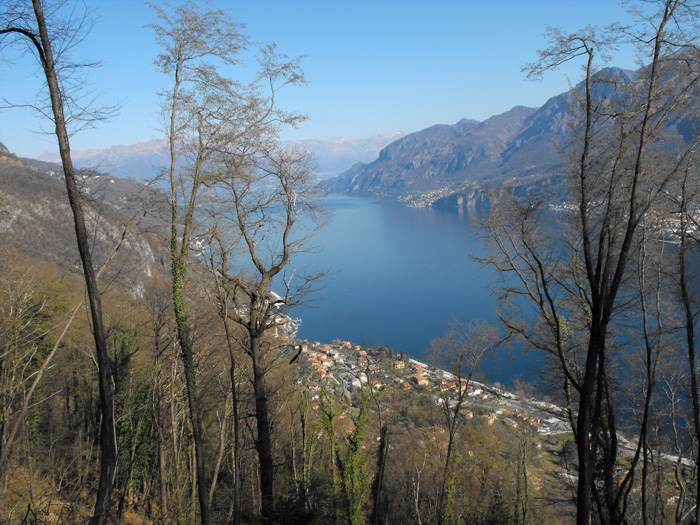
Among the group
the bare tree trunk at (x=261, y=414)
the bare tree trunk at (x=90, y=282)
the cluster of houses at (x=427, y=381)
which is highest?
the bare tree trunk at (x=90, y=282)

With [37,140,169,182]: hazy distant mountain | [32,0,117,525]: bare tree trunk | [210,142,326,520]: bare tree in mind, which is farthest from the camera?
[210,142,326,520]: bare tree

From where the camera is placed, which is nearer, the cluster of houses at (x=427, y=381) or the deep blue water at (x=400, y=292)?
the cluster of houses at (x=427, y=381)

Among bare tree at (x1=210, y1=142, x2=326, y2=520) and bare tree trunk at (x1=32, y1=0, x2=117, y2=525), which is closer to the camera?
bare tree trunk at (x1=32, y1=0, x2=117, y2=525)

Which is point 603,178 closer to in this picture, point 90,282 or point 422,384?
point 90,282

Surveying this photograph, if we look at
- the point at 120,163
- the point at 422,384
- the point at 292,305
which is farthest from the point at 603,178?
the point at 422,384

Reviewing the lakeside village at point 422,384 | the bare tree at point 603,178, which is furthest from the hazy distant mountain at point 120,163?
the lakeside village at point 422,384

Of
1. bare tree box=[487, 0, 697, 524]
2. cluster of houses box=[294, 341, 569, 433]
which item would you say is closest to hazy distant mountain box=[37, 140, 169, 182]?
bare tree box=[487, 0, 697, 524]

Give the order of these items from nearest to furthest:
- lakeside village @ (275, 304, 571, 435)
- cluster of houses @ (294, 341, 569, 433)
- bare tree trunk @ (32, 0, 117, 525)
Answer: bare tree trunk @ (32, 0, 117, 525), lakeside village @ (275, 304, 571, 435), cluster of houses @ (294, 341, 569, 433)

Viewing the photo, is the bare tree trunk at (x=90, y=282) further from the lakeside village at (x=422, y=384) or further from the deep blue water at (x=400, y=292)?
the deep blue water at (x=400, y=292)

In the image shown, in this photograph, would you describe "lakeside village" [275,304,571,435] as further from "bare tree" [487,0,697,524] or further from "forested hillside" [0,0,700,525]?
"bare tree" [487,0,697,524]

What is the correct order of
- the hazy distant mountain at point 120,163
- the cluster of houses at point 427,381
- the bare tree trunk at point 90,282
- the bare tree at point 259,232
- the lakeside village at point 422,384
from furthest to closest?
the cluster of houses at point 427,381
the lakeside village at point 422,384
the bare tree at point 259,232
the hazy distant mountain at point 120,163
the bare tree trunk at point 90,282
